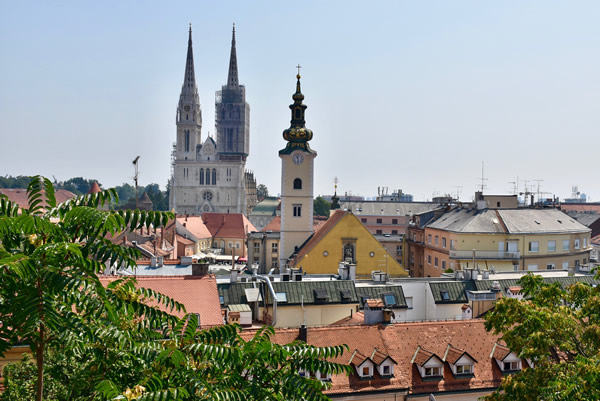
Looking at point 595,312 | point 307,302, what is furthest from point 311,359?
point 307,302

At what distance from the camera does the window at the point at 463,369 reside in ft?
76.4

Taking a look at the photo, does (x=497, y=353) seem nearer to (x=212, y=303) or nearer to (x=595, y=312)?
(x=595, y=312)

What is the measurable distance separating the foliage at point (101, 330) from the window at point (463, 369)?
50.2 ft

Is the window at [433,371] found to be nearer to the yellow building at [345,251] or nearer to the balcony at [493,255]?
the yellow building at [345,251]

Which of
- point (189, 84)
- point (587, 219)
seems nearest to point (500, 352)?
point (587, 219)

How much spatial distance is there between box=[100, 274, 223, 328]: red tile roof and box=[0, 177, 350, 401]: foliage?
17380mm

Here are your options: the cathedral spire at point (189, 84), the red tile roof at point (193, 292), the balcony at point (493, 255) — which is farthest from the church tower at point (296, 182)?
the cathedral spire at point (189, 84)

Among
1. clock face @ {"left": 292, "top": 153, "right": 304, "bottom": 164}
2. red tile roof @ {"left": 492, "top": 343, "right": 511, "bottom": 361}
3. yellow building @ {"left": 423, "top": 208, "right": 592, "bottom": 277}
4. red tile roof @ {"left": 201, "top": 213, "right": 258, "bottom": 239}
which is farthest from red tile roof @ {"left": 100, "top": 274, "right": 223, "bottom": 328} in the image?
red tile roof @ {"left": 201, "top": 213, "right": 258, "bottom": 239}

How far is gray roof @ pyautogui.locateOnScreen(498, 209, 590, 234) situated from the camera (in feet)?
186

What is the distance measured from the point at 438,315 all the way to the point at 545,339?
65.7 ft

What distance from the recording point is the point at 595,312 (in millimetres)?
15031

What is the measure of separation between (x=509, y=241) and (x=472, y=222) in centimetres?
380

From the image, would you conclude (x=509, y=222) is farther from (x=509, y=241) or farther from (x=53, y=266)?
(x=53, y=266)

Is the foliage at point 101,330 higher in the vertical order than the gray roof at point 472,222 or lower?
lower
